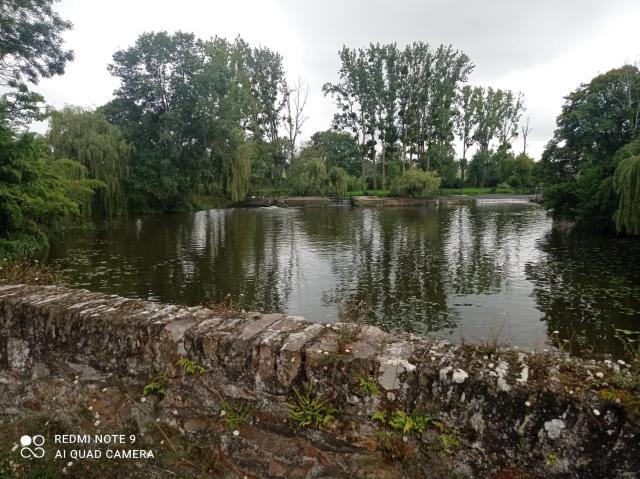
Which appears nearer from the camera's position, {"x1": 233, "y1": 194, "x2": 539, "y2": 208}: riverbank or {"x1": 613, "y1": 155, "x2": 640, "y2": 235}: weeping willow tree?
{"x1": 613, "y1": 155, "x2": 640, "y2": 235}: weeping willow tree

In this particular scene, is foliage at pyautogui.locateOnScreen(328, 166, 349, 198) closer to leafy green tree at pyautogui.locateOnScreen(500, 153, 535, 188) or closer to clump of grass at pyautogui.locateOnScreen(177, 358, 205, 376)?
leafy green tree at pyautogui.locateOnScreen(500, 153, 535, 188)

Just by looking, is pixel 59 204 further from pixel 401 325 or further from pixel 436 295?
pixel 436 295

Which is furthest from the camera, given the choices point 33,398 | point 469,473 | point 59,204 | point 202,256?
point 202,256

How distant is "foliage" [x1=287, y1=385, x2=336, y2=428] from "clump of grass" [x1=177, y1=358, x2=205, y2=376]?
66 cm

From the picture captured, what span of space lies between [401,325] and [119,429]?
553 centimetres

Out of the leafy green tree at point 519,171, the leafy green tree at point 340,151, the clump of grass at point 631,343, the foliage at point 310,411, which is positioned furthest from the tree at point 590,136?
the leafy green tree at point 340,151

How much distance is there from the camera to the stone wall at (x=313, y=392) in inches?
67.7

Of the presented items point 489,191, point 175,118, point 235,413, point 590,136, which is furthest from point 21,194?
point 489,191

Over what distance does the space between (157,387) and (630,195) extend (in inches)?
654

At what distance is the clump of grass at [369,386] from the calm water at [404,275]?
133 inches

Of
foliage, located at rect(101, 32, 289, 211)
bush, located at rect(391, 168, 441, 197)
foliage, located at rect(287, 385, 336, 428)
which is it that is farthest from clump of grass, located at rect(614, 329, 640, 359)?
bush, located at rect(391, 168, 441, 197)

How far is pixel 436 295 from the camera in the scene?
8.97m

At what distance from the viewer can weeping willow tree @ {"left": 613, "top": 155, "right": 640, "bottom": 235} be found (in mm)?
13156

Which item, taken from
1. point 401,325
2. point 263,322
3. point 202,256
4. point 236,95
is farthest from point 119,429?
point 236,95
